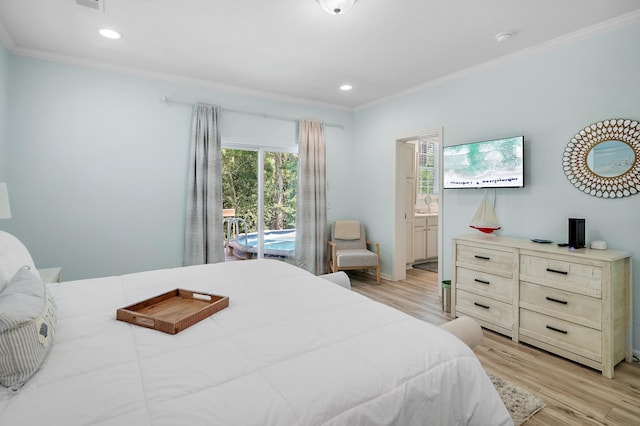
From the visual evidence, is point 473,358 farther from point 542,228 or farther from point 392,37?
point 392,37

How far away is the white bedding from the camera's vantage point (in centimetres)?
90

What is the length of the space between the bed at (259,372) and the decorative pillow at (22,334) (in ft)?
0.11

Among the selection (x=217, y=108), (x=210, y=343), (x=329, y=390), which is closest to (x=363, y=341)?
(x=329, y=390)

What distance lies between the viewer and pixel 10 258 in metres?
1.64

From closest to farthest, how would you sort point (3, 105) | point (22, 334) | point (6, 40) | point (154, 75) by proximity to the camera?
point (22, 334) → point (6, 40) → point (3, 105) → point (154, 75)

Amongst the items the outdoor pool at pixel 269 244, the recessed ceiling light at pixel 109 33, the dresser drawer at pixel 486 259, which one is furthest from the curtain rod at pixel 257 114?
the dresser drawer at pixel 486 259

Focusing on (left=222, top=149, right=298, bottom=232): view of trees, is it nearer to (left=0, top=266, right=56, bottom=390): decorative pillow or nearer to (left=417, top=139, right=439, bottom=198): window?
(left=417, top=139, right=439, bottom=198): window

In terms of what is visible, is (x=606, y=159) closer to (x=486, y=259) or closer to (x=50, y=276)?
(x=486, y=259)

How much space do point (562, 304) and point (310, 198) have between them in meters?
3.28

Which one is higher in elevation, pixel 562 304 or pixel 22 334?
pixel 22 334

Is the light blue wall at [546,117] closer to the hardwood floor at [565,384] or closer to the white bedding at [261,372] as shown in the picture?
the hardwood floor at [565,384]

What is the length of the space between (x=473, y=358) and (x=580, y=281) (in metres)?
1.72

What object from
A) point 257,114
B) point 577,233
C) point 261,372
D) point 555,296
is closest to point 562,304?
point 555,296

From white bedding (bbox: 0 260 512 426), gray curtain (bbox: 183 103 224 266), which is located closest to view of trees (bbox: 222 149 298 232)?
gray curtain (bbox: 183 103 224 266)
